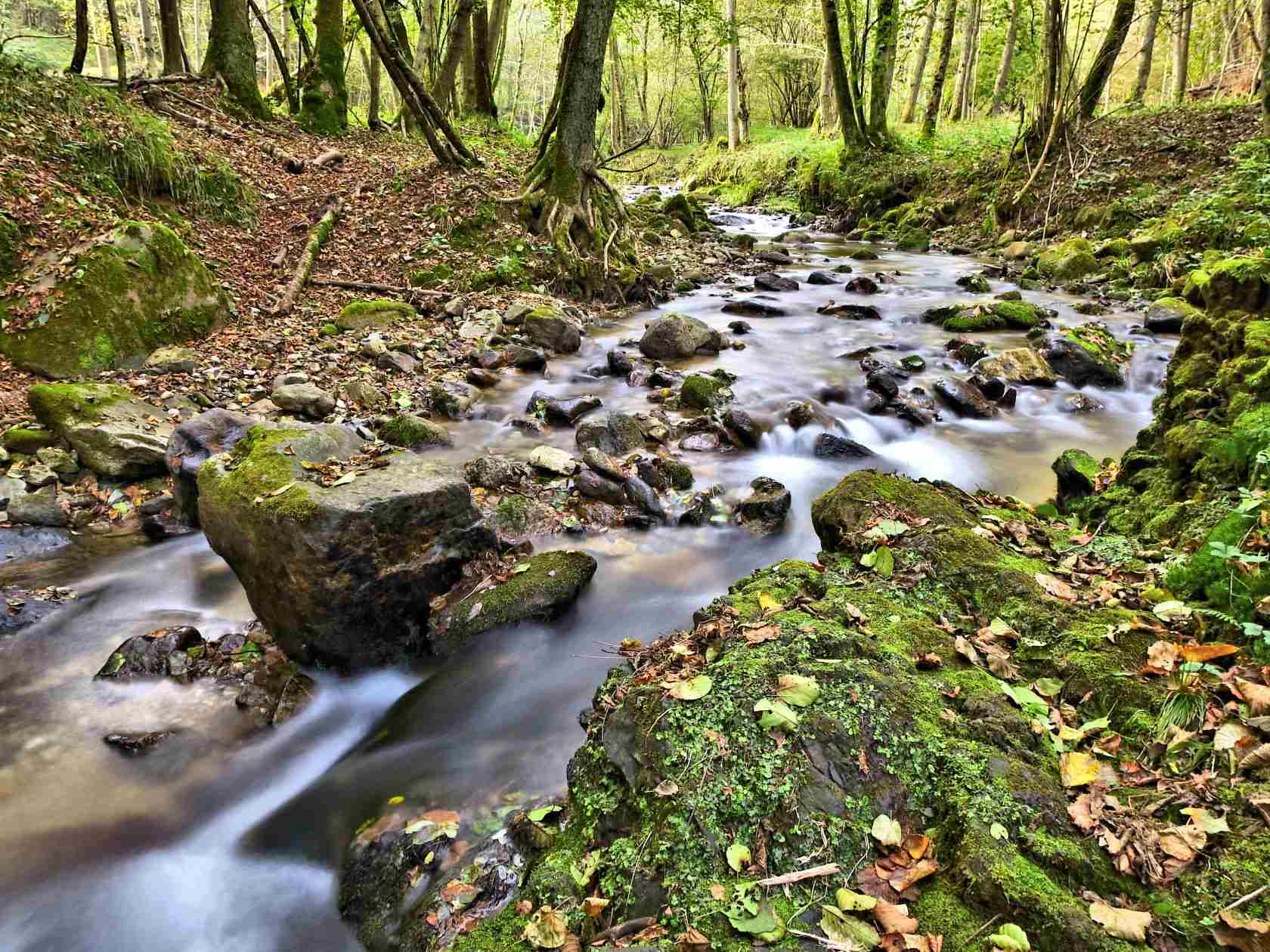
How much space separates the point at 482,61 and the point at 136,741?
2274 cm

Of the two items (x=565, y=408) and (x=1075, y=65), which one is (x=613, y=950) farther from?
(x=1075, y=65)

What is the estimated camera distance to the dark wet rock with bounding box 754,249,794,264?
1694 cm

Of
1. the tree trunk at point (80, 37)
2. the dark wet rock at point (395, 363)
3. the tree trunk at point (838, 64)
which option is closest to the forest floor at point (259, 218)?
the dark wet rock at point (395, 363)

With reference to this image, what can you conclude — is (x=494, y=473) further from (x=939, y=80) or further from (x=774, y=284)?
(x=939, y=80)

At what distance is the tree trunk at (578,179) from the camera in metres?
11.3

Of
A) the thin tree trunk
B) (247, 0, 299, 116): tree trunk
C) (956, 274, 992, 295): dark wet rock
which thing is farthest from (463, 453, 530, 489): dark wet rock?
the thin tree trunk

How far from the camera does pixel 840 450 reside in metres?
7.43

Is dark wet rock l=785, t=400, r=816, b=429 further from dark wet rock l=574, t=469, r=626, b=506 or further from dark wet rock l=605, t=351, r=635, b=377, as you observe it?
dark wet rock l=574, t=469, r=626, b=506

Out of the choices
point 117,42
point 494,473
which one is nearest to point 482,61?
point 117,42

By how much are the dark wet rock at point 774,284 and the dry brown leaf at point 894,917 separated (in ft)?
43.7

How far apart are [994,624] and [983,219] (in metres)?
18.1

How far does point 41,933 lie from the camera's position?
3.02 m

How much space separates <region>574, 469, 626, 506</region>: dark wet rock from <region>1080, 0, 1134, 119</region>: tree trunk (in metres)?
15.0

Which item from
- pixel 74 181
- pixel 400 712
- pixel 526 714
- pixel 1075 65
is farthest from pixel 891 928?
pixel 1075 65
